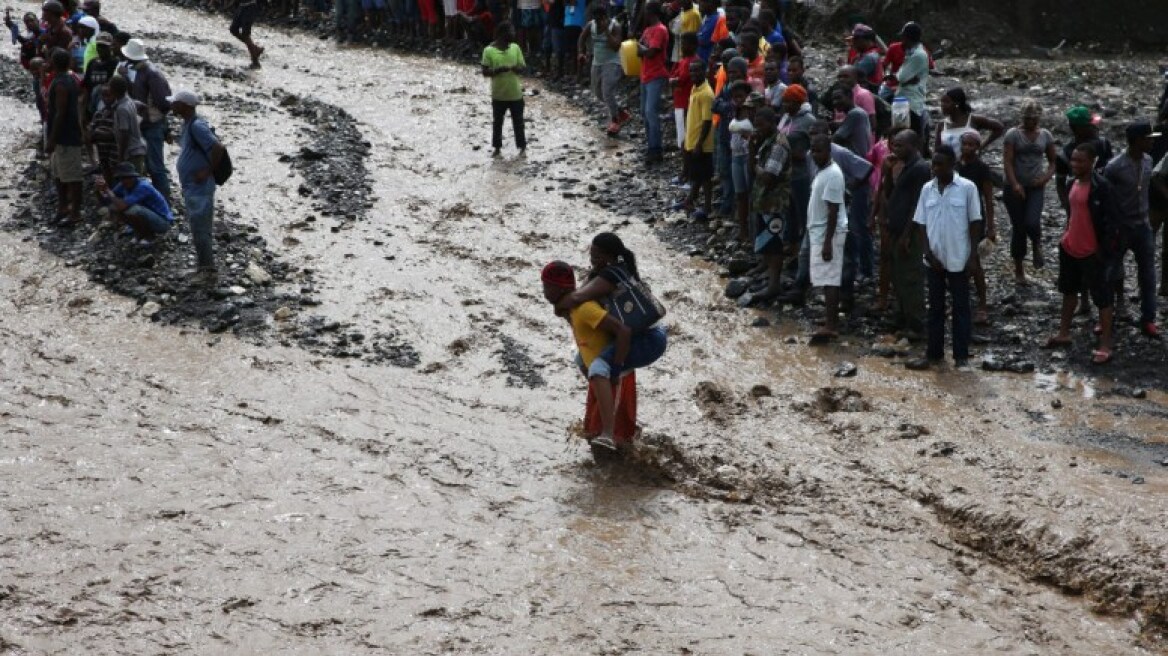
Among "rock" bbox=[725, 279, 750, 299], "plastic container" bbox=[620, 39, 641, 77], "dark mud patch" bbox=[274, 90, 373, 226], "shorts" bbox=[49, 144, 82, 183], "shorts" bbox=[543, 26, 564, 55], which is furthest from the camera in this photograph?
"shorts" bbox=[543, 26, 564, 55]

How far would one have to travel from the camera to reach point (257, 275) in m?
11.3

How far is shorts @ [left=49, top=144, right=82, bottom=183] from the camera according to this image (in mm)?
12531

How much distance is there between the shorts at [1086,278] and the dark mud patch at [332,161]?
22.3 ft

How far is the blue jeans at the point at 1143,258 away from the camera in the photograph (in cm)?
918

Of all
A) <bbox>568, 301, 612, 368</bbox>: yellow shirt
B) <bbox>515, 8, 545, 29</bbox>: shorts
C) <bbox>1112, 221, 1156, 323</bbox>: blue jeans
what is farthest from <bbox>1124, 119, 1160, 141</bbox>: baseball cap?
<bbox>515, 8, 545, 29</bbox>: shorts

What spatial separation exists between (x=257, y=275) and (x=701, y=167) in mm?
4325

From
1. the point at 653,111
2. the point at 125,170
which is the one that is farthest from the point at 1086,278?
the point at 125,170

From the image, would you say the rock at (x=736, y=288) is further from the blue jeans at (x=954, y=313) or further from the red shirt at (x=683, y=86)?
the red shirt at (x=683, y=86)

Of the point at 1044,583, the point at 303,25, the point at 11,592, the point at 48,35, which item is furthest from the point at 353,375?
the point at 303,25

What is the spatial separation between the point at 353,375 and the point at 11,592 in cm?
339

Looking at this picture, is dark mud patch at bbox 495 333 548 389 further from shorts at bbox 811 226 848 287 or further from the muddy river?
shorts at bbox 811 226 848 287

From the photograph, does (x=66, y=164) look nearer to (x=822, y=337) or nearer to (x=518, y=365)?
(x=518, y=365)

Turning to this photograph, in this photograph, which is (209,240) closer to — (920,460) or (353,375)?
(353,375)

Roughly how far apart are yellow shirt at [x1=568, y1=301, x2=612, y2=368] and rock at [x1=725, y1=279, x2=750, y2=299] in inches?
135
